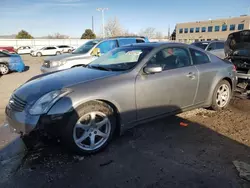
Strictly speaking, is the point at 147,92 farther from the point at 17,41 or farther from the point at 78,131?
the point at 17,41

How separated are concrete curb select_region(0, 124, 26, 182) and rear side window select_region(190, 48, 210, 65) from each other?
11.5ft

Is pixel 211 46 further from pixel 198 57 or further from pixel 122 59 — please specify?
pixel 122 59

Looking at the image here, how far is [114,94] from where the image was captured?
316 cm

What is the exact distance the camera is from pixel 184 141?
353 cm

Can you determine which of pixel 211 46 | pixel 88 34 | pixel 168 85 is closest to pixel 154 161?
pixel 168 85

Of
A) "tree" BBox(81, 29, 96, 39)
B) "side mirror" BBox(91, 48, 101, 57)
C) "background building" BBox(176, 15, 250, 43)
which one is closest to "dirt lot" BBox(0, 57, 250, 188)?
"side mirror" BBox(91, 48, 101, 57)

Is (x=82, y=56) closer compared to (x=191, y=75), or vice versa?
(x=191, y=75)

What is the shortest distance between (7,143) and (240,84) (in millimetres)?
6335

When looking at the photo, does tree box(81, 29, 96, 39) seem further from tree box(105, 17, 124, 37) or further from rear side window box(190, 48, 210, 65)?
rear side window box(190, 48, 210, 65)

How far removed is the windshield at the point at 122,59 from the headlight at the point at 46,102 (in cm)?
110

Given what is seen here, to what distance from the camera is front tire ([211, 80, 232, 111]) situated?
15.3 ft

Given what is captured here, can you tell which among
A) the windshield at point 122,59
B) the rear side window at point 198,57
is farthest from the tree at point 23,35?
the rear side window at point 198,57

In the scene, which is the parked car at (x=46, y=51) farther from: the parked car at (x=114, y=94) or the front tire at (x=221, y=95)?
the front tire at (x=221, y=95)

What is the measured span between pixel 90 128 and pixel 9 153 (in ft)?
4.43
